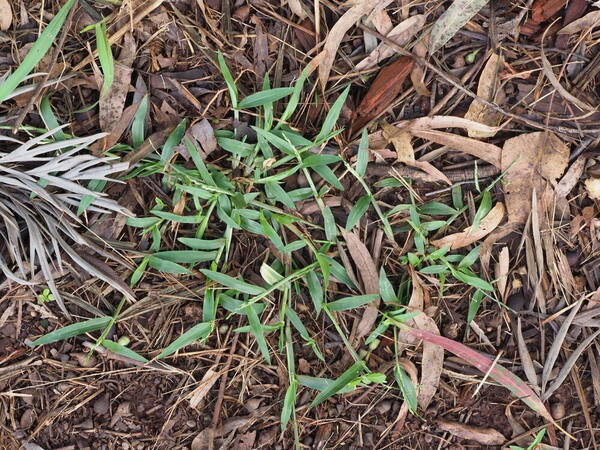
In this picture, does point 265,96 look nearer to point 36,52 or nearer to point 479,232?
point 36,52

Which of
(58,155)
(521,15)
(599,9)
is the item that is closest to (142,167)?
(58,155)

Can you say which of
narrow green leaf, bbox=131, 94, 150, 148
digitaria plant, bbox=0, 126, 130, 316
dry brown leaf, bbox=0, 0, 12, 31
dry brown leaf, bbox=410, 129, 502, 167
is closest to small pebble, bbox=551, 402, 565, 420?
dry brown leaf, bbox=410, 129, 502, 167

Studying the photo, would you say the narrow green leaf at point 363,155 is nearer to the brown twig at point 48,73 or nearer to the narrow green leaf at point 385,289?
the narrow green leaf at point 385,289

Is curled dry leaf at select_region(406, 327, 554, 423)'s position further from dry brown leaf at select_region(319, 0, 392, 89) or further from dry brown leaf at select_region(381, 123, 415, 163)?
dry brown leaf at select_region(319, 0, 392, 89)

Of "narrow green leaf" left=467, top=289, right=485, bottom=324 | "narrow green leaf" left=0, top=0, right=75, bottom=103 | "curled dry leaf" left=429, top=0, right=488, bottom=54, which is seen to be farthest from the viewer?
"narrow green leaf" left=467, top=289, right=485, bottom=324

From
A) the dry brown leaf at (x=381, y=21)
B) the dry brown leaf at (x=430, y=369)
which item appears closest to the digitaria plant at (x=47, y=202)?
the dry brown leaf at (x=381, y=21)

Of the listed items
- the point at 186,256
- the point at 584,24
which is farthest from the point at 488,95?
the point at 186,256
